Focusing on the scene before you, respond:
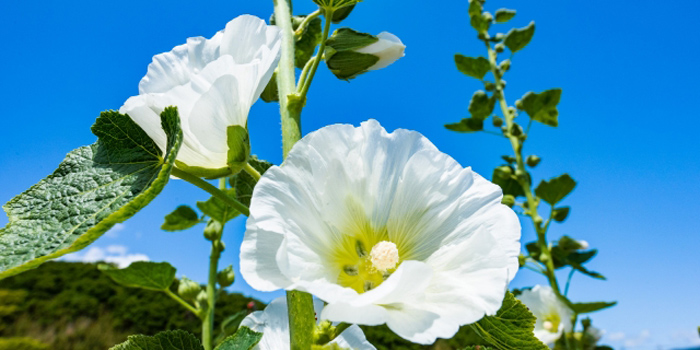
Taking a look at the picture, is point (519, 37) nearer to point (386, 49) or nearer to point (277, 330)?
point (386, 49)

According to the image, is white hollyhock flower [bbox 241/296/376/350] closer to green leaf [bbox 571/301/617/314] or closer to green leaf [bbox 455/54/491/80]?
green leaf [bbox 571/301/617/314]

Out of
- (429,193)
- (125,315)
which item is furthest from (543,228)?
(125,315)

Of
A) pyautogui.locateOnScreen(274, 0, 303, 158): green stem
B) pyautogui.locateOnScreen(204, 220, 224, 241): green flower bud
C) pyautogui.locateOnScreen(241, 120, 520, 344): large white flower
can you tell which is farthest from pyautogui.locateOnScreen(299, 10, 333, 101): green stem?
pyautogui.locateOnScreen(204, 220, 224, 241): green flower bud

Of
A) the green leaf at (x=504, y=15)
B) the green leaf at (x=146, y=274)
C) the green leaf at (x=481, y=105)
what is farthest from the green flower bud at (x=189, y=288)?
the green leaf at (x=504, y=15)

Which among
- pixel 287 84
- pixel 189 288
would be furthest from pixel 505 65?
pixel 287 84

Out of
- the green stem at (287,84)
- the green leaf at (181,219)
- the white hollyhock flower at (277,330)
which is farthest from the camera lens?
the green leaf at (181,219)

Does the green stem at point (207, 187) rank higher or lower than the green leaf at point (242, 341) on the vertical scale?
higher

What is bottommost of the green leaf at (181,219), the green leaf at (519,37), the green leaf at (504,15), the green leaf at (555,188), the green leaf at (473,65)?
the green leaf at (181,219)

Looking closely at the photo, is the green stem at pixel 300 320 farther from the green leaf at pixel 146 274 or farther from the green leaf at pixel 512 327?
the green leaf at pixel 146 274
